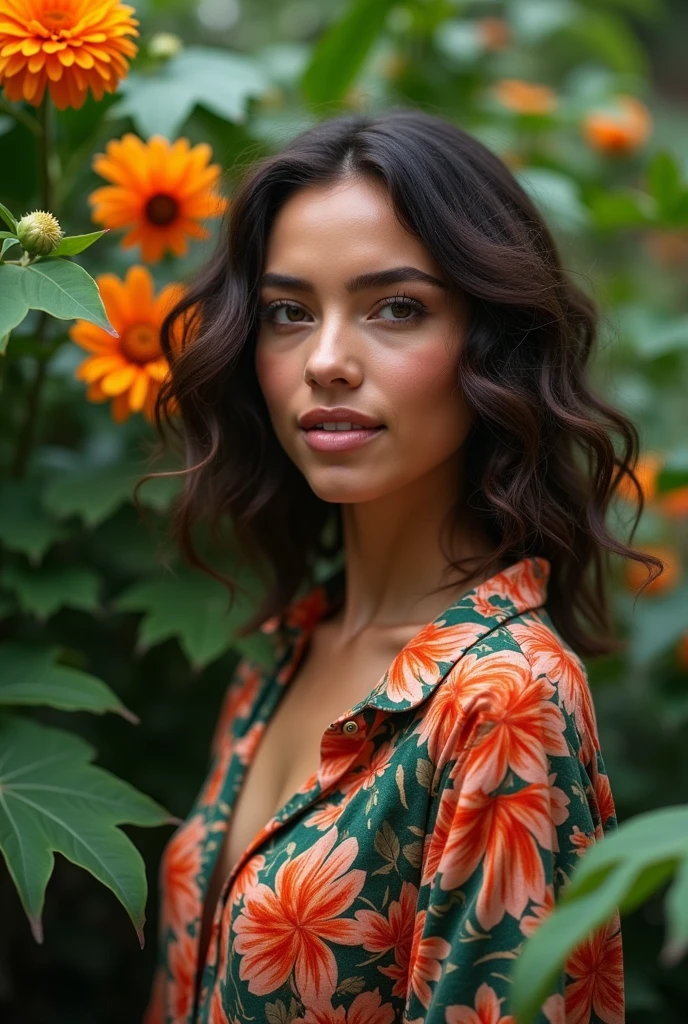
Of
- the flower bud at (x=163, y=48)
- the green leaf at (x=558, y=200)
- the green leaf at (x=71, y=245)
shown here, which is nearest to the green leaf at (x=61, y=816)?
the green leaf at (x=71, y=245)

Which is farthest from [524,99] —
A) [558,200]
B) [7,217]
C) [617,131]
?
[7,217]

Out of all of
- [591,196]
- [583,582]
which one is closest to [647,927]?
[583,582]

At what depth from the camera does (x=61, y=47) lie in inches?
44.4

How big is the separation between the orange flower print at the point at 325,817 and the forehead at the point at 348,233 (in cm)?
57

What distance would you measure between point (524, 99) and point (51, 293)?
53.2 inches

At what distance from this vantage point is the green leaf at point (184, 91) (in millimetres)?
1442

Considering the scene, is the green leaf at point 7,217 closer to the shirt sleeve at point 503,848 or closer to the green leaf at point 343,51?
the shirt sleeve at point 503,848

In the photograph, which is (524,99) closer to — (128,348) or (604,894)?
(128,348)

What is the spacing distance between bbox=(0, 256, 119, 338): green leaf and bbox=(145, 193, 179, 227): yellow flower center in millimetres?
370

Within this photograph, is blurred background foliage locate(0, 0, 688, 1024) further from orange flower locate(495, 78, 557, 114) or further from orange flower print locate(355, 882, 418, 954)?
orange flower print locate(355, 882, 418, 954)

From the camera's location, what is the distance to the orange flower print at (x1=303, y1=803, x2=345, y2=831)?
1.09 meters

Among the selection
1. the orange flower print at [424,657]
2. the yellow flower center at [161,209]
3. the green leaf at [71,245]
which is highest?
the yellow flower center at [161,209]

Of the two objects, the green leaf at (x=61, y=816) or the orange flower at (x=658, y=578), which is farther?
the orange flower at (x=658, y=578)

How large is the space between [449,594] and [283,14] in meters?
2.31
